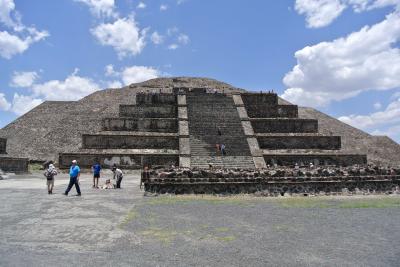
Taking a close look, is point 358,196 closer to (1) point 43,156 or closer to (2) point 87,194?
(2) point 87,194

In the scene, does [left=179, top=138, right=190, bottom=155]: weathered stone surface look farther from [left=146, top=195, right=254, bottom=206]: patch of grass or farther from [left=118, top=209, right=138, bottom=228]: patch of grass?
[left=118, top=209, right=138, bottom=228]: patch of grass

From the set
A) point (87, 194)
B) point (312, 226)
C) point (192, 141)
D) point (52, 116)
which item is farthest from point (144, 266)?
point (52, 116)

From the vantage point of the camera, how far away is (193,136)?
23578mm

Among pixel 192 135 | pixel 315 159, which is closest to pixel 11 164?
pixel 192 135

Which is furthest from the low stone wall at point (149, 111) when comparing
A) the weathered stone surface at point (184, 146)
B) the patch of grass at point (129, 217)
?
the patch of grass at point (129, 217)

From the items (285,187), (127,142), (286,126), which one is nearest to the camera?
(285,187)

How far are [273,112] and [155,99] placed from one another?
27.4 feet

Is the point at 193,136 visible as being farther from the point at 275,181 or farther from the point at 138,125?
the point at 275,181

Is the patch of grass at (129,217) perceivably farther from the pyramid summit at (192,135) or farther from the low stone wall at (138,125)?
the low stone wall at (138,125)

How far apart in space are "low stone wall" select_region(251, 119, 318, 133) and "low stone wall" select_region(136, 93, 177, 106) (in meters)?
6.56

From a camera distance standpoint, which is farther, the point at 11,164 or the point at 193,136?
the point at 193,136

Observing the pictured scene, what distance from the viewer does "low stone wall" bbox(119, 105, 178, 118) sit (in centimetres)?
2575

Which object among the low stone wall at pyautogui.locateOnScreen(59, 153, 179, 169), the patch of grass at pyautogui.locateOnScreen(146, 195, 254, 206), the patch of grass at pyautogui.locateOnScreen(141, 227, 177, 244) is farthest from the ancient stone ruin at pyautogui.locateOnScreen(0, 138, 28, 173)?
the patch of grass at pyautogui.locateOnScreen(141, 227, 177, 244)

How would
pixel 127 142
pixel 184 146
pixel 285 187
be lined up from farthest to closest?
pixel 127 142 < pixel 184 146 < pixel 285 187
